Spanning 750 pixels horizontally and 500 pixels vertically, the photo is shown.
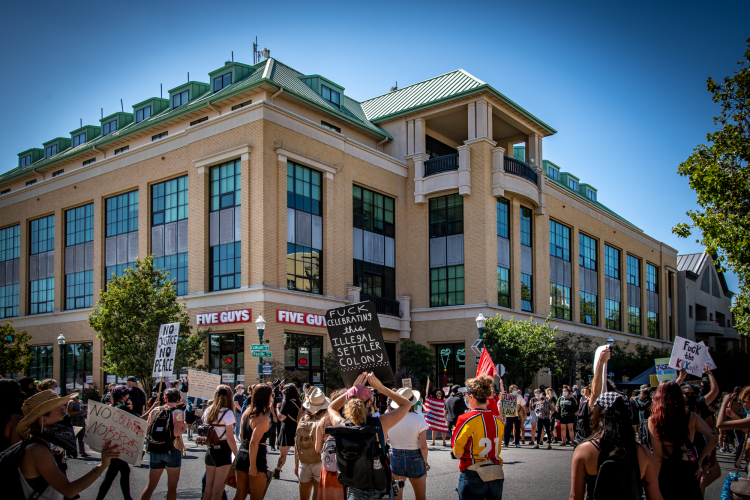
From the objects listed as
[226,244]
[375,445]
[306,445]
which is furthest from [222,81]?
[375,445]

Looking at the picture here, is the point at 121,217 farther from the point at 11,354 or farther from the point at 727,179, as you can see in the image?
the point at 727,179

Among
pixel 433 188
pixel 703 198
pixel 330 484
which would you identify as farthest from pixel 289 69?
pixel 330 484

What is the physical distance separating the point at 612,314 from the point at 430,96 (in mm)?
23227

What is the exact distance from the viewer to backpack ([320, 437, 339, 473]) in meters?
6.82

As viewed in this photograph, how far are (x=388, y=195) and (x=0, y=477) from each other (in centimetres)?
3244

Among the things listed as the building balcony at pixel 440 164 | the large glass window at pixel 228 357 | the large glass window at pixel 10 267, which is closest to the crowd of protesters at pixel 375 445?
the large glass window at pixel 228 357

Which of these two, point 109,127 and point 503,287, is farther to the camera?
point 109,127

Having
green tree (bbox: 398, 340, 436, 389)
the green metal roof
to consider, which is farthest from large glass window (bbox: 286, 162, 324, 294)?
the green metal roof

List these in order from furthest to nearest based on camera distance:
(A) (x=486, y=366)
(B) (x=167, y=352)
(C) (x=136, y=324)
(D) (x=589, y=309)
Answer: (D) (x=589, y=309) → (C) (x=136, y=324) → (A) (x=486, y=366) → (B) (x=167, y=352)

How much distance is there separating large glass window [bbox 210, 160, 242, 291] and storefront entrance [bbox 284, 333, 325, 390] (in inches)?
139

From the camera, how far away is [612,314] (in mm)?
50094

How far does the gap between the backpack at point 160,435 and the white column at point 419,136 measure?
30267mm

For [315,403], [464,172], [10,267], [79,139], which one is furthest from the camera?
[79,139]

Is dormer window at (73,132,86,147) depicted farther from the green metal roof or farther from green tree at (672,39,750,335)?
green tree at (672,39,750,335)
